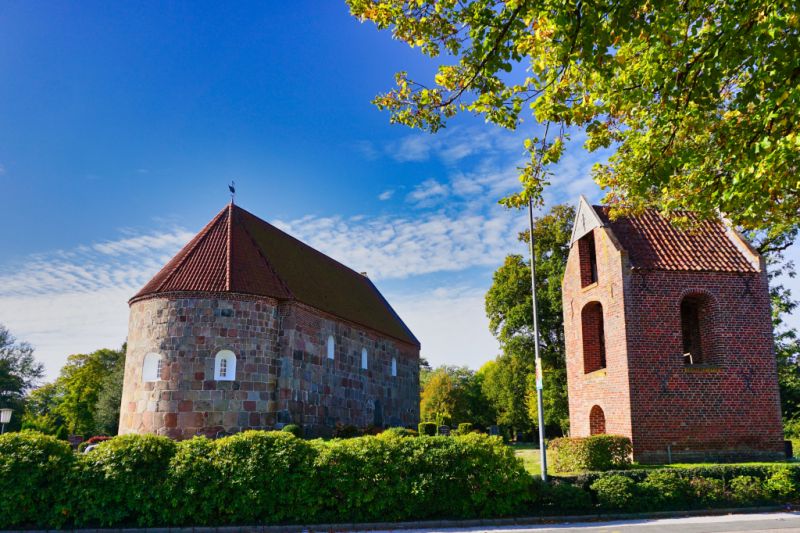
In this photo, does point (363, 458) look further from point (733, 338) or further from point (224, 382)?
point (733, 338)

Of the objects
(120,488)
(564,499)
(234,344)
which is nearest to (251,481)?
(120,488)

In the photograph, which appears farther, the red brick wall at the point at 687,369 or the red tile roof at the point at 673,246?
the red tile roof at the point at 673,246

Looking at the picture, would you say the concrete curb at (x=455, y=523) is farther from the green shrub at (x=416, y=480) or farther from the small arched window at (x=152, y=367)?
the small arched window at (x=152, y=367)

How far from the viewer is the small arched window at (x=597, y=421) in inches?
757

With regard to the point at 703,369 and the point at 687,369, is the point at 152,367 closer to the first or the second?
the point at 687,369

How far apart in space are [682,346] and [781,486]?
4.98m

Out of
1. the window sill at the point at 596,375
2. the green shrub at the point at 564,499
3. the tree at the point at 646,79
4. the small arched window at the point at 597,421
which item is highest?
the tree at the point at 646,79

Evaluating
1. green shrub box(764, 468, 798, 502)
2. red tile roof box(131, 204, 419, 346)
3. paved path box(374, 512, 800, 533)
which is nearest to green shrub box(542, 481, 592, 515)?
paved path box(374, 512, 800, 533)

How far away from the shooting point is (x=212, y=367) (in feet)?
65.7

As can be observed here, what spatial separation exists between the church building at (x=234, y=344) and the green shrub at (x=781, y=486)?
1441 centimetres

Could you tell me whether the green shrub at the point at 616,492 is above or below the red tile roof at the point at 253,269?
below

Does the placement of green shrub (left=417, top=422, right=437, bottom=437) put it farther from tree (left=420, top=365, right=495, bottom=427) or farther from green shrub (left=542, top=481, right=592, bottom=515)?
tree (left=420, top=365, right=495, bottom=427)

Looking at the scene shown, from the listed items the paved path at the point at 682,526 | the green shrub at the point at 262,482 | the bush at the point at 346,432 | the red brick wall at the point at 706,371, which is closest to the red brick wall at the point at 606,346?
the red brick wall at the point at 706,371

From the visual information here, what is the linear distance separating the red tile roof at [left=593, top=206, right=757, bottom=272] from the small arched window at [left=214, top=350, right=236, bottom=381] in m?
13.2
